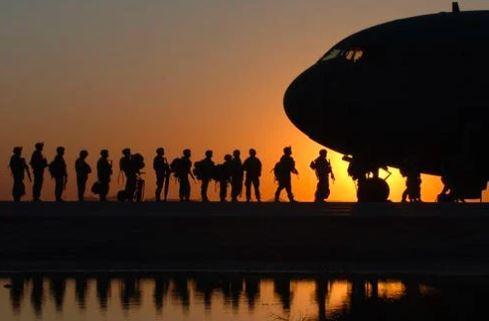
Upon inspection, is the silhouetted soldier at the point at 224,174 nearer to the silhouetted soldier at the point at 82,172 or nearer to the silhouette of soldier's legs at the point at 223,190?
the silhouette of soldier's legs at the point at 223,190

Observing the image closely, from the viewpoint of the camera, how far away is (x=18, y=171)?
118 feet

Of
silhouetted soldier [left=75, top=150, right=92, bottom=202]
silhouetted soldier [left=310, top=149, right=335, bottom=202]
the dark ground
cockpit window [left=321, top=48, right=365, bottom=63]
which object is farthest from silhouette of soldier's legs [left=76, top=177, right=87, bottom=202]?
the dark ground

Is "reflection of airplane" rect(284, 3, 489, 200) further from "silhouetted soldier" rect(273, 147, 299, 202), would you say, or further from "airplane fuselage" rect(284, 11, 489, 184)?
"silhouetted soldier" rect(273, 147, 299, 202)

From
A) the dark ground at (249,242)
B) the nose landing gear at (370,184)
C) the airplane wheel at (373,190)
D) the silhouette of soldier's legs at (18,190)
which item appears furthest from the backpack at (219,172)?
the dark ground at (249,242)

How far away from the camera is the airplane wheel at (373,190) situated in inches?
1270

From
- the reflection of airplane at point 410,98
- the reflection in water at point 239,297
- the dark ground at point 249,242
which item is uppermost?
the reflection of airplane at point 410,98

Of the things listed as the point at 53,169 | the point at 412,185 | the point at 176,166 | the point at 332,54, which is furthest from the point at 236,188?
the point at 332,54

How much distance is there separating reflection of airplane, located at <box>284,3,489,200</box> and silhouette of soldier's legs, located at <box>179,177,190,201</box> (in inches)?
264

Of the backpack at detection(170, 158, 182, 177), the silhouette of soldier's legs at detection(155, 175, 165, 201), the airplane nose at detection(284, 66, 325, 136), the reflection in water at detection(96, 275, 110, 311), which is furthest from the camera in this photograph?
the silhouette of soldier's legs at detection(155, 175, 165, 201)

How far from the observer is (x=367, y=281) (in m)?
15.5

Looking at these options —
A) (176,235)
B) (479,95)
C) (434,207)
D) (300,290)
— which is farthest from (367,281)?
(479,95)

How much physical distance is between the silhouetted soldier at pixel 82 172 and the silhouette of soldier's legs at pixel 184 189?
2.85 meters

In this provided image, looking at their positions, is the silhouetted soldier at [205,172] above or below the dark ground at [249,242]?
above

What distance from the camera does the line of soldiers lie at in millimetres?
36250
